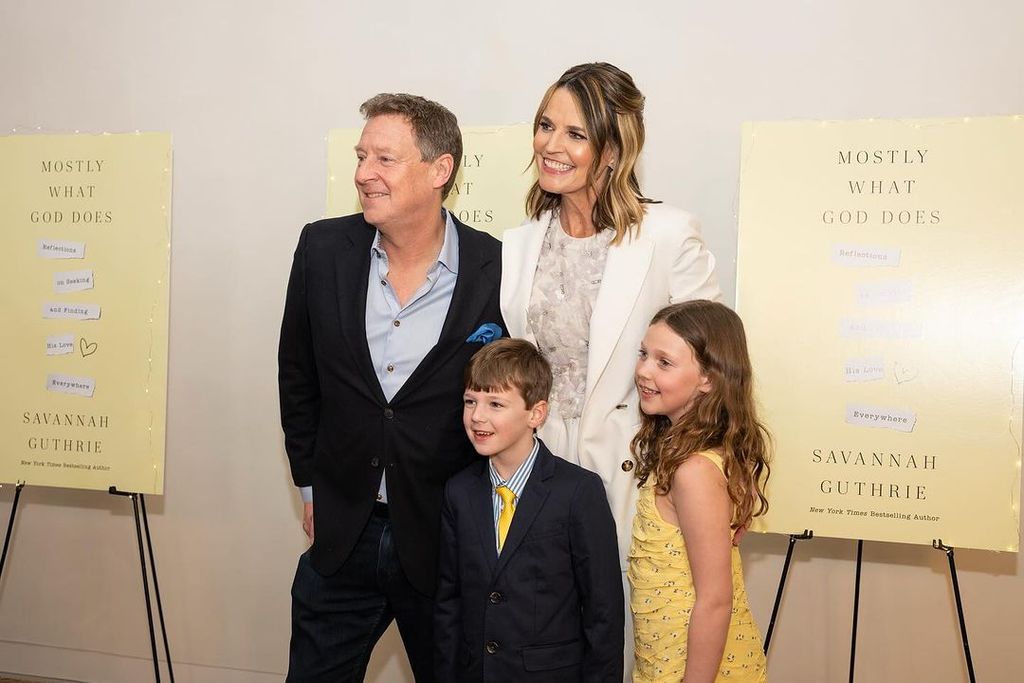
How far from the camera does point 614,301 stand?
2062 millimetres

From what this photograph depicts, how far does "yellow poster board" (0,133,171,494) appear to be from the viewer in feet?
9.86

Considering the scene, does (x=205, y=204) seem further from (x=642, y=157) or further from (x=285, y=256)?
(x=642, y=157)

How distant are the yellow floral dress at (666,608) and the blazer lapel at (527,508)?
0.23 meters

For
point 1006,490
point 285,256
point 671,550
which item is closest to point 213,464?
point 285,256

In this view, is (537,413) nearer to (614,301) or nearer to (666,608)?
(614,301)

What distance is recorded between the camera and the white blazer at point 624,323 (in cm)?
206

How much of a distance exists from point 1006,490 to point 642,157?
5.02 feet

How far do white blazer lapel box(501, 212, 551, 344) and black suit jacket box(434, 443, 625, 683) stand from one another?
0.35 meters

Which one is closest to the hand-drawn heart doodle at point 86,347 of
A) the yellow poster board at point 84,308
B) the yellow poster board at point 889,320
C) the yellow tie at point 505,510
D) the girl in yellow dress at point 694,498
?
the yellow poster board at point 84,308

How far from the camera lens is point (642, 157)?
3.12 m

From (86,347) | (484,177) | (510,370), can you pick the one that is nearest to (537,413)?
(510,370)

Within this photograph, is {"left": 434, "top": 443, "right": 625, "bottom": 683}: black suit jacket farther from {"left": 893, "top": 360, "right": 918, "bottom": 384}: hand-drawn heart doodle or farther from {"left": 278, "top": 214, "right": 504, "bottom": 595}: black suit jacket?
{"left": 893, "top": 360, "right": 918, "bottom": 384}: hand-drawn heart doodle

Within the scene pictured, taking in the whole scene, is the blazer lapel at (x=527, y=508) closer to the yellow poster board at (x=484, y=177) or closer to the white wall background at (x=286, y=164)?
the yellow poster board at (x=484, y=177)

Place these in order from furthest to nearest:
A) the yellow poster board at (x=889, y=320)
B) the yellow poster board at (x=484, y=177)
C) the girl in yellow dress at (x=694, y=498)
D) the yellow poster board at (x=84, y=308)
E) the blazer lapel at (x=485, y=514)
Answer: the yellow poster board at (x=84, y=308) < the yellow poster board at (x=484, y=177) < the yellow poster board at (x=889, y=320) < the blazer lapel at (x=485, y=514) < the girl in yellow dress at (x=694, y=498)
